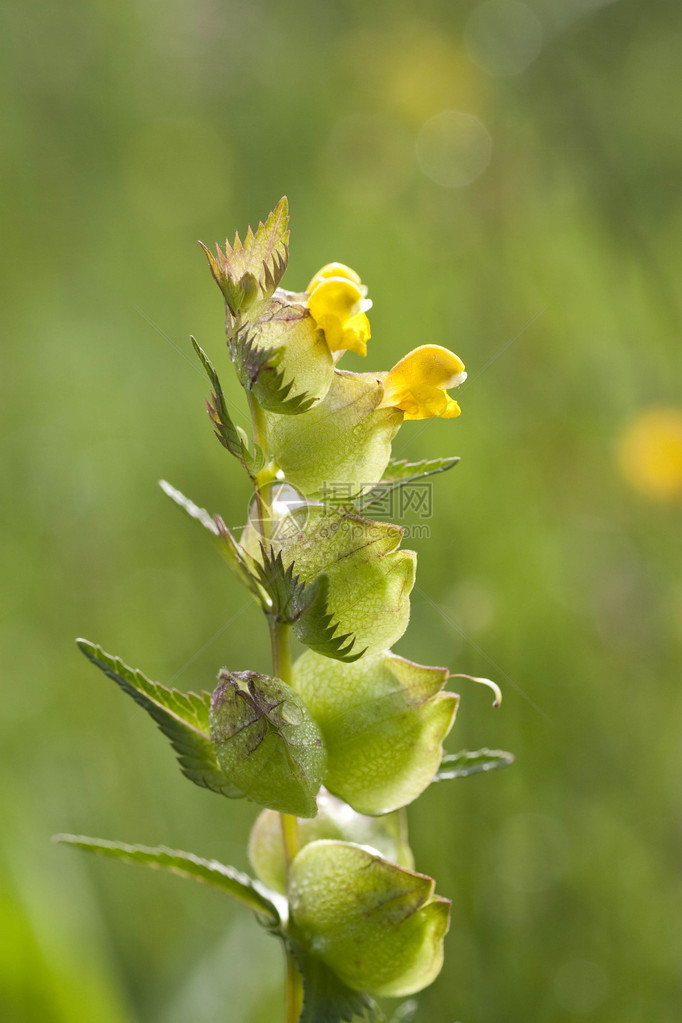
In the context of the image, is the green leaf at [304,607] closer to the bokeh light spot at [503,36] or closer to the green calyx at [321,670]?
the green calyx at [321,670]

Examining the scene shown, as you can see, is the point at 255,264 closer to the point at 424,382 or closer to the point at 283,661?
the point at 424,382

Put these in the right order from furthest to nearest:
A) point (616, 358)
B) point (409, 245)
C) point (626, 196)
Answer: point (409, 245)
point (616, 358)
point (626, 196)

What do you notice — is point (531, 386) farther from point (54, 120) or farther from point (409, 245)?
point (54, 120)

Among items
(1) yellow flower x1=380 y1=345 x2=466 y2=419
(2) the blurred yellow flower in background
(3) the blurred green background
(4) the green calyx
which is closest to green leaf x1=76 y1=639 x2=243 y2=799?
(4) the green calyx

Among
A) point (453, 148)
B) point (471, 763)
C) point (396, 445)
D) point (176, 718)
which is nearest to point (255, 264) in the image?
point (176, 718)

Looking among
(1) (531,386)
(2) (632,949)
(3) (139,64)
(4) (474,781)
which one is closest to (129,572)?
(4) (474,781)

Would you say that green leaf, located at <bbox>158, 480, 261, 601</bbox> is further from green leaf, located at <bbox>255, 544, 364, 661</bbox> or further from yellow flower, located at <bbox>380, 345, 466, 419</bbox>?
yellow flower, located at <bbox>380, 345, 466, 419</bbox>
